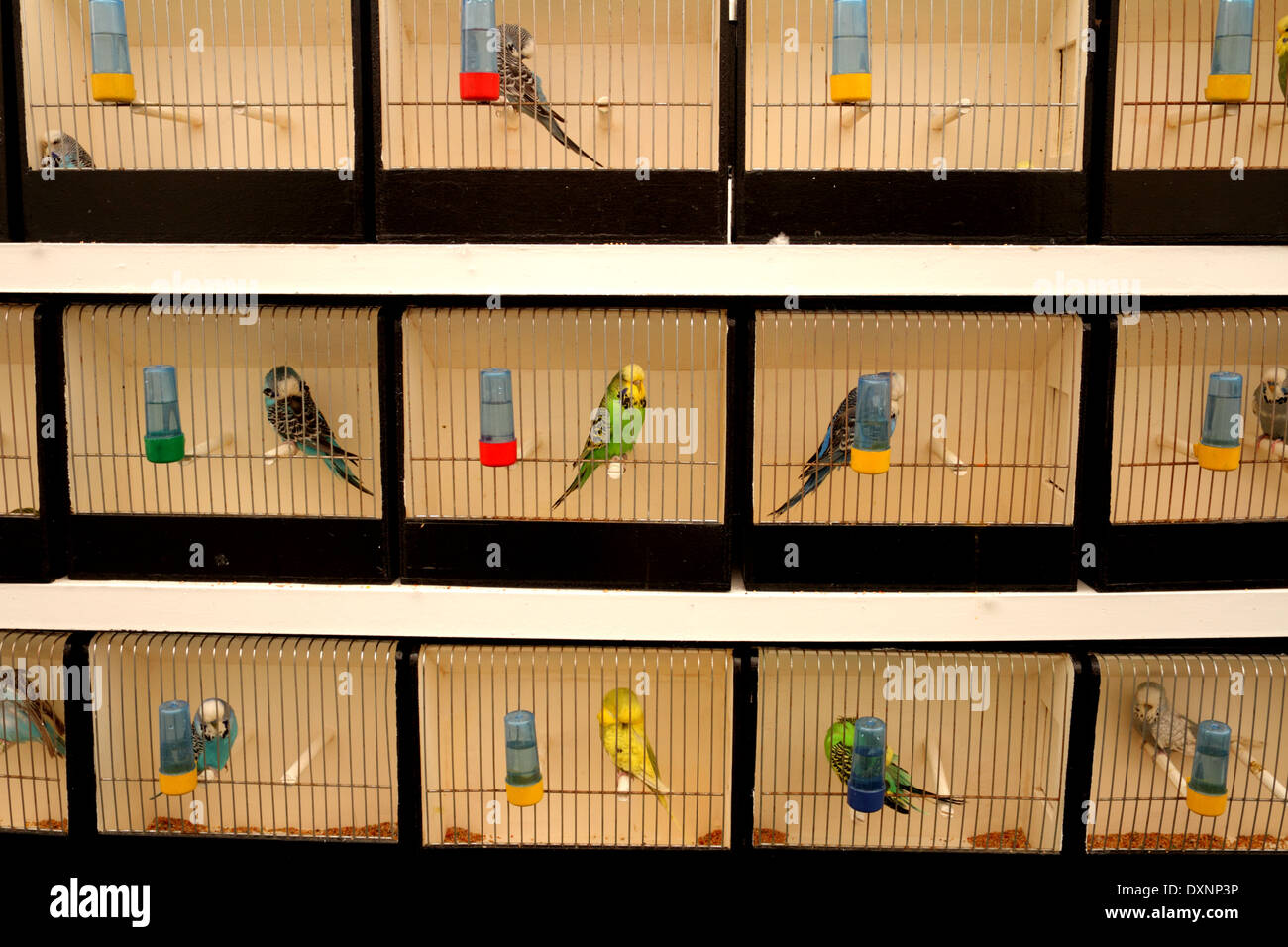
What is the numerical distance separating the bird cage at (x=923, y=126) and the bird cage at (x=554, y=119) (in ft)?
0.24

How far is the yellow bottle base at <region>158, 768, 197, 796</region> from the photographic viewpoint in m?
1.33

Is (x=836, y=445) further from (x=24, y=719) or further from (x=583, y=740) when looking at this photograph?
(x=24, y=719)

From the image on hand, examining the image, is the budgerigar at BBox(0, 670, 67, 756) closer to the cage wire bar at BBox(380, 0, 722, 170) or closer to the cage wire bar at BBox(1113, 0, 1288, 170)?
the cage wire bar at BBox(380, 0, 722, 170)

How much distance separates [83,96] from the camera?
1.47 meters

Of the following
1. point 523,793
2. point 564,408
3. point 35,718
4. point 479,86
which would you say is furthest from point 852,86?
point 35,718

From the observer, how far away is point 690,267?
1309 mm

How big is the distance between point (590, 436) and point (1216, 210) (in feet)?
2.73

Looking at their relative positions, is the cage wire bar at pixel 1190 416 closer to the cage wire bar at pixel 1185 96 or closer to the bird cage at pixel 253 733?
the cage wire bar at pixel 1185 96

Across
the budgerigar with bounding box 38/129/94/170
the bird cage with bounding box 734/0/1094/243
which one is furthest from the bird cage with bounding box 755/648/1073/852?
the budgerigar with bounding box 38/129/94/170

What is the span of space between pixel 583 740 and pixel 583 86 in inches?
37.4
